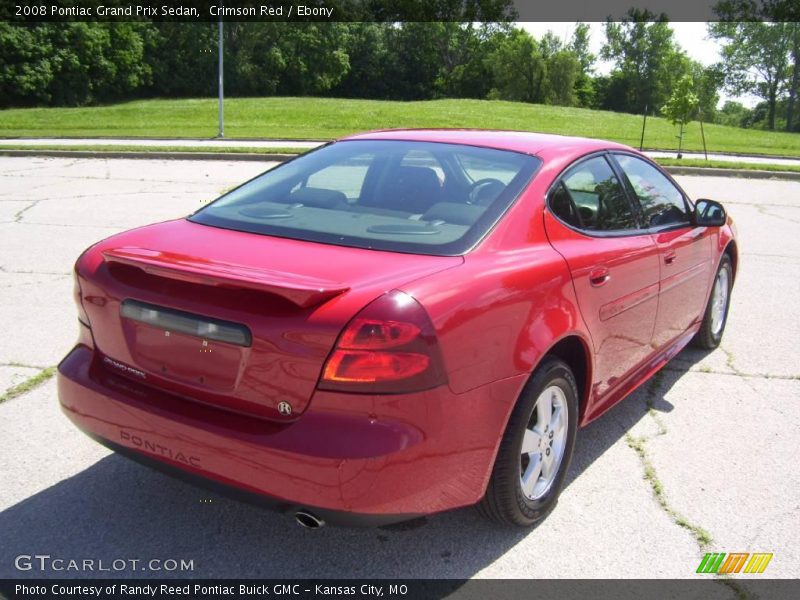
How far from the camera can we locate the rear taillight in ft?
7.54

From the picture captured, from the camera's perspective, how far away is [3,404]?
403 cm

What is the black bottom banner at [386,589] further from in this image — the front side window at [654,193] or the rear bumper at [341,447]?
the front side window at [654,193]

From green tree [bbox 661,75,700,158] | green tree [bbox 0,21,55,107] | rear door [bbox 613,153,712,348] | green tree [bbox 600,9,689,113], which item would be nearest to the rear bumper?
rear door [bbox 613,153,712,348]

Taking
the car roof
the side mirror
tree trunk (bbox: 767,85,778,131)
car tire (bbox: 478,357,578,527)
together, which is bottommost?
car tire (bbox: 478,357,578,527)

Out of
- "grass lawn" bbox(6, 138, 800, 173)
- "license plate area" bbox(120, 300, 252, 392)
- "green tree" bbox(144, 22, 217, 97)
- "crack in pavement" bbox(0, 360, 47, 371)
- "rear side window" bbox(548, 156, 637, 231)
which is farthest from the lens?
"green tree" bbox(144, 22, 217, 97)

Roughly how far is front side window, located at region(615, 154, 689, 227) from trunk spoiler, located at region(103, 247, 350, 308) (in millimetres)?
2194

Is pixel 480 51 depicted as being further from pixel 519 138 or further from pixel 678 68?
pixel 519 138

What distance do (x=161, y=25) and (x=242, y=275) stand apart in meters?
68.6

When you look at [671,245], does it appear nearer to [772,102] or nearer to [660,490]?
[660,490]

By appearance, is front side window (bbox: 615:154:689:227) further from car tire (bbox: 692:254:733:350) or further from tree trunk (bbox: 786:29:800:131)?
tree trunk (bbox: 786:29:800:131)

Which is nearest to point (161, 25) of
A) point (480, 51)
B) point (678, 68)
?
point (480, 51)

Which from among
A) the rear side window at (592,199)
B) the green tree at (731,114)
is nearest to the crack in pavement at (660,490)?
the rear side window at (592,199)

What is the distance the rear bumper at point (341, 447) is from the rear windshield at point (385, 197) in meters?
0.62
